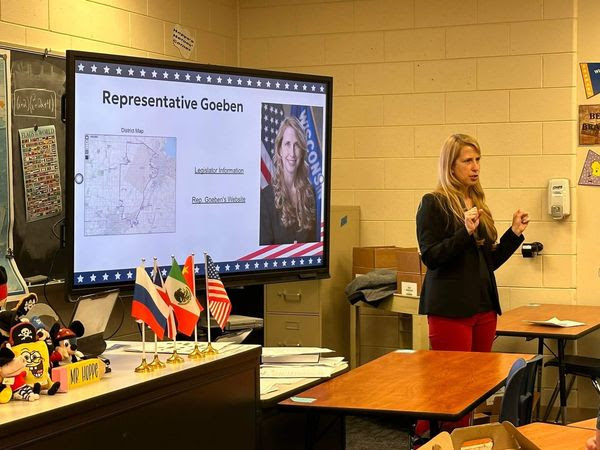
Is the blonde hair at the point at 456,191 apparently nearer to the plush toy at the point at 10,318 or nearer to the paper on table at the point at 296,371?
the paper on table at the point at 296,371

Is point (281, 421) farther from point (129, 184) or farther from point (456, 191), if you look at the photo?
point (456, 191)

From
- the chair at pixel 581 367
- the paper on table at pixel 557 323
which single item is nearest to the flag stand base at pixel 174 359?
the paper on table at pixel 557 323

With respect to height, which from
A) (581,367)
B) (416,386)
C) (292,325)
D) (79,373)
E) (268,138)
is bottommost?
(581,367)

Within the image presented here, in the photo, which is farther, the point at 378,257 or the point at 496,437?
the point at 378,257

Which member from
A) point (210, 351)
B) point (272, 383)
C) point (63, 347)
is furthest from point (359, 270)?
point (63, 347)

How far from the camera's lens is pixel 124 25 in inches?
194

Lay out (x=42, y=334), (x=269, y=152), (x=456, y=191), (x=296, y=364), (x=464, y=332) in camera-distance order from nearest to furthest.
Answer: (x=42, y=334) < (x=296, y=364) < (x=269, y=152) < (x=464, y=332) < (x=456, y=191)

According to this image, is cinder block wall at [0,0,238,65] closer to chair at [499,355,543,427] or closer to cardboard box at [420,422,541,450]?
chair at [499,355,543,427]

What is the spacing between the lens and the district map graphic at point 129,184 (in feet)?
9.90

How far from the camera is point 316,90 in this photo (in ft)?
12.2

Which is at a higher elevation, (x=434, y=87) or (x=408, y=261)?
(x=434, y=87)

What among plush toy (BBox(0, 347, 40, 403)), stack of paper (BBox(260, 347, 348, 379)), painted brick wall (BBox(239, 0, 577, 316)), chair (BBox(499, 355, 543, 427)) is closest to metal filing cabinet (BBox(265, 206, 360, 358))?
painted brick wall (BBox(239, 0, 577, 316))

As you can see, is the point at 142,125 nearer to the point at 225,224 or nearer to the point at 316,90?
the point at 225,224

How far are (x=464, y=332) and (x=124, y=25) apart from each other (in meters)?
2.43
